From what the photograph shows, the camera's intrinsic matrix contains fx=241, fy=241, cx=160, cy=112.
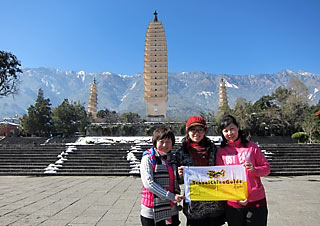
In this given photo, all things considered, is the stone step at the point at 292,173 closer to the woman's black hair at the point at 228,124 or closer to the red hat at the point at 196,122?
the woman's black hair at the point at 228,124

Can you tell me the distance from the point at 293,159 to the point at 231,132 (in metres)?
11.1

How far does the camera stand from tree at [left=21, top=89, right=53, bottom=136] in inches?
1407

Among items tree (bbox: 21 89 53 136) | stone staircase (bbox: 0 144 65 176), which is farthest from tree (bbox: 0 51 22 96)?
tree (bbox: 21 89 53 136)

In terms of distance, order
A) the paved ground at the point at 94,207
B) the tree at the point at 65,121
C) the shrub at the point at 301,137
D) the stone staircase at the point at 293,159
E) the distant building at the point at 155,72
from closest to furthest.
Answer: the paved ground at the point at 94,207
the stone staircase at the point at 293,159
the shrub at the point at 301,137
the tree at the point at 65,121
the distant building at the point at 155,72

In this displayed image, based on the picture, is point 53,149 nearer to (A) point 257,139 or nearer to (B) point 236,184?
(B) point 236,184

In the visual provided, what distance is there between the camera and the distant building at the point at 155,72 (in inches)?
1596

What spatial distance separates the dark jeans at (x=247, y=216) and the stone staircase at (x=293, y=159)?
350 inches

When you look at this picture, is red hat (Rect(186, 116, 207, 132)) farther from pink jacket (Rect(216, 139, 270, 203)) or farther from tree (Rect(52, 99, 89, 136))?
tree (Rect(52, 99, 89, 136))

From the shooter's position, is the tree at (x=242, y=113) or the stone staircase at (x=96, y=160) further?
the tree at (x=242, y=113)

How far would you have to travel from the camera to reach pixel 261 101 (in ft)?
133

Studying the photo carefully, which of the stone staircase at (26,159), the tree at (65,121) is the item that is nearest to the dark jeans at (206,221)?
the stone staircase at (26,159)

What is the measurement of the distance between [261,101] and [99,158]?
3517 centimetres

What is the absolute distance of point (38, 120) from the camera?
3606 centimetres

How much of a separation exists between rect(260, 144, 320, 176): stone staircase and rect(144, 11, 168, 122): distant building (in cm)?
2729
